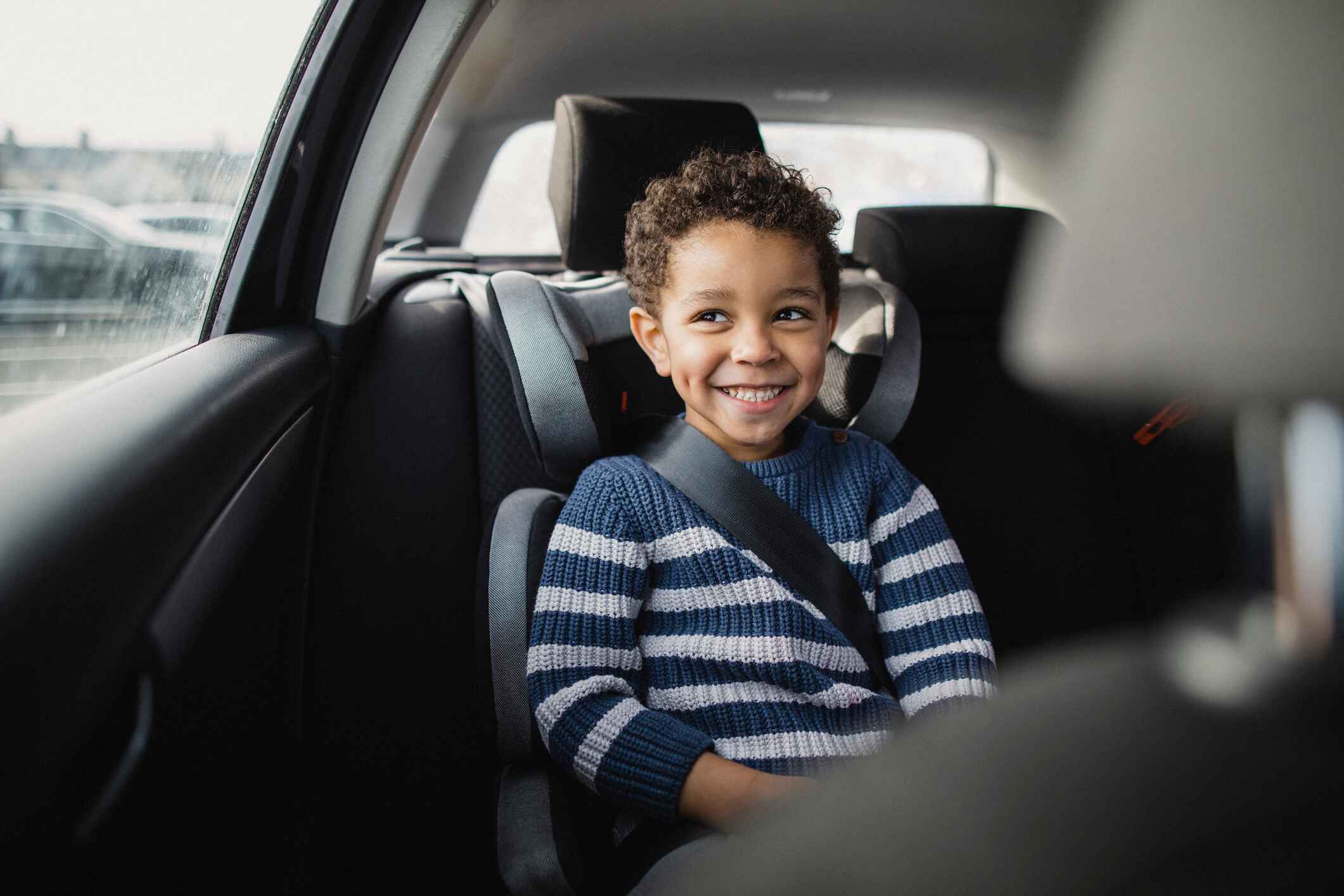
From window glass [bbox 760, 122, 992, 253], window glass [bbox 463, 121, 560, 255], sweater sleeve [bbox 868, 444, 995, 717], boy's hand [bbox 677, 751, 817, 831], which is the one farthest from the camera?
window glass [bbox 760, 122, 992, 253]

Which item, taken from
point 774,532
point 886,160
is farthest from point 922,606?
point 886,160

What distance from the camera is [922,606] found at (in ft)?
4.20

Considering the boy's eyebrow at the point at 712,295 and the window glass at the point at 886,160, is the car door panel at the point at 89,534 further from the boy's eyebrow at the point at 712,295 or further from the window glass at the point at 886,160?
the window glass at the point at 886,160

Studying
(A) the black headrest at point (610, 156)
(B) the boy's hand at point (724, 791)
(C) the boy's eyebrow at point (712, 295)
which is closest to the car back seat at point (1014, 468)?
(A) the black headrest at point (610, 156)

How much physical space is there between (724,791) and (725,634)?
224mm

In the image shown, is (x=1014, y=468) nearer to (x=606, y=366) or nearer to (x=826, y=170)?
(x=606, y=366)

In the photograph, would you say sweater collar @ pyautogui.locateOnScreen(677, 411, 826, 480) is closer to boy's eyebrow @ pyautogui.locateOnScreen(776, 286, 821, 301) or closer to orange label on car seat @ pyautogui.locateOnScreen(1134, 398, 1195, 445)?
boy's eyebrow @ pyautogui.locateOnScreen(776, 286, 821, 301)

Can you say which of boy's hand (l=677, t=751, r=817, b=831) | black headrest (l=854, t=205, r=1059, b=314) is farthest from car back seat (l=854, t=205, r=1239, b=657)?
boy's hand (l=677, t=751, r=817, b=831)

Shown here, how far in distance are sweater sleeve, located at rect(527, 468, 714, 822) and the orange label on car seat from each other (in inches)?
36.9

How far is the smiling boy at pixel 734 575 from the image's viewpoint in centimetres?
108

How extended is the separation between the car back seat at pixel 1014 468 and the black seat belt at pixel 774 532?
1.56ft

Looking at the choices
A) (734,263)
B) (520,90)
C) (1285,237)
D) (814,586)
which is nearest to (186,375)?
(734,263)

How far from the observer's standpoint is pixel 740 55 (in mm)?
2395

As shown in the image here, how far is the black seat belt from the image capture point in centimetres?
125
